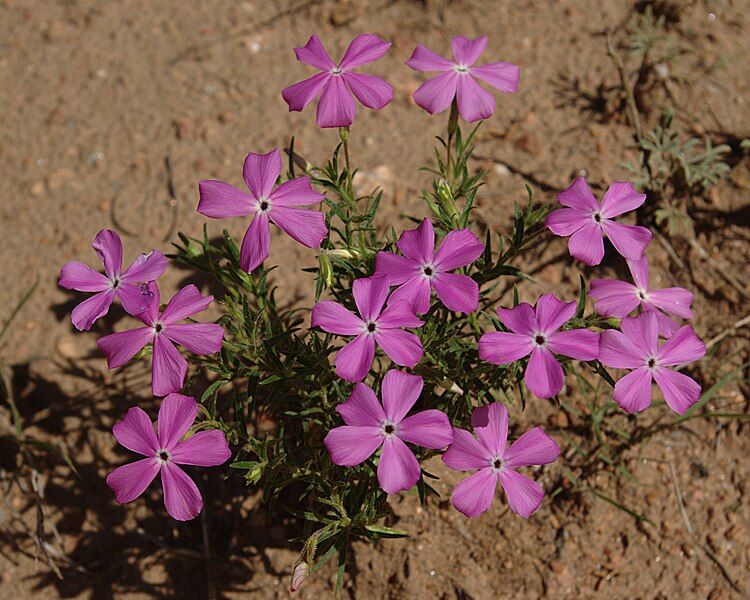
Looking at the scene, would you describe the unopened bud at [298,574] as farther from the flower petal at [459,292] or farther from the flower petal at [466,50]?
the flower petal at [466,50]

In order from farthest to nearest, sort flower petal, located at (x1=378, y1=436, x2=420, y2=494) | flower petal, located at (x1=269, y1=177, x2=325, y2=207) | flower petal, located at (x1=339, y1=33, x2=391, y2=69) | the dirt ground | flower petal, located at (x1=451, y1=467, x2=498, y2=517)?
the dirt ground → flower petal, located at (x1=339, y1=33, x2=391, y2=69) → flower petal, located at (x1=269, y1=177, x2=325, y2=207) → flower petal, located at (x1=451, y1=467, x2=498, y2=517) → flower petal, located at (x1=378, y1=436, x2=420, y2=494)

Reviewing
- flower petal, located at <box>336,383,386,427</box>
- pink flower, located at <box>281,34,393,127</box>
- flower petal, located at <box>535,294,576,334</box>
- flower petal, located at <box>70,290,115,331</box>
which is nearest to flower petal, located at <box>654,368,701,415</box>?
flower petal, located at <box>535,294,576,334</box>

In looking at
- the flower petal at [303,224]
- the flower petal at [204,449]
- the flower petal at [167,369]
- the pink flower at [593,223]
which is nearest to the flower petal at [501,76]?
the pink flower at [593,223]

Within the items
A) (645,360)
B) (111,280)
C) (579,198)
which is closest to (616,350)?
(645,360)

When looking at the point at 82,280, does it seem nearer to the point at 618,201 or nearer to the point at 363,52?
the point at 363,52

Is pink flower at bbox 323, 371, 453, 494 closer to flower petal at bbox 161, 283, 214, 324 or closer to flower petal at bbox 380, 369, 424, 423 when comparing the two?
flower petal at bbox 380, 369, 424, 423

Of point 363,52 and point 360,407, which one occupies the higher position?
point 363,52
